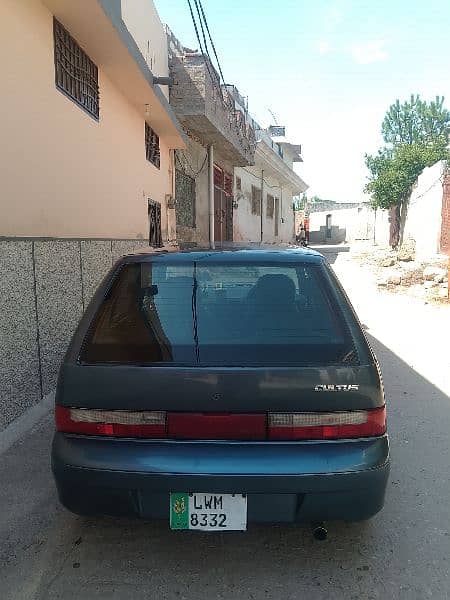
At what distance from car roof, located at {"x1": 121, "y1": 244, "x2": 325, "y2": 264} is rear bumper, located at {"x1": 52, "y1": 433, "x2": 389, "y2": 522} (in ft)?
3.21

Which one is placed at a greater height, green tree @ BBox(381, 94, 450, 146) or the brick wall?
green tree @ BBox(381, 94, 450, 146)

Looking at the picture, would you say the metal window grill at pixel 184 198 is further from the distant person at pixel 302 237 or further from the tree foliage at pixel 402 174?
the distant person at pixel 302 237

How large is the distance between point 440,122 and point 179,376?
68.1 meters

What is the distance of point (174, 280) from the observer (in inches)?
99.0

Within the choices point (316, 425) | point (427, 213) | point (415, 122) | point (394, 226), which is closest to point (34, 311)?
point (316, 425)

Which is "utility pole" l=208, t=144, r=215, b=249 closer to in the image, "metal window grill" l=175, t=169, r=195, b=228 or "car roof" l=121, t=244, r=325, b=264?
"metal window grill" l=175, t=169, r=195, b=228

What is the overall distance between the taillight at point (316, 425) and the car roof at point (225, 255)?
2.83ft

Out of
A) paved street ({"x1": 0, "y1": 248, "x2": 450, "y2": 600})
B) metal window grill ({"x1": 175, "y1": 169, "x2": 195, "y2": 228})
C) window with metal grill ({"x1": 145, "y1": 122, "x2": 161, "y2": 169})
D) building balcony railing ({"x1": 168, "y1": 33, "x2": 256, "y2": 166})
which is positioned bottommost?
paved street ({"x1": 0, "y1": 248, "x2": 450, "y2": 600})

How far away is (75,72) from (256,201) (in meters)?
18.1

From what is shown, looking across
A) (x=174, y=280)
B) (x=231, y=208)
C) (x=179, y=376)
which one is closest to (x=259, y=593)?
(x=179, y=376)

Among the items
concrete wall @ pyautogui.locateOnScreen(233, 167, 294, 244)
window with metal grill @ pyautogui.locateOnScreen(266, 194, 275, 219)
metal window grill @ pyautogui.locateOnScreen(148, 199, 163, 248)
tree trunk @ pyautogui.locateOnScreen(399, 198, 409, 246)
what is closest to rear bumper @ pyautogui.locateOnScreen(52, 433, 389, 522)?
metal window grill @ pyautogui.locateOnScreen(148, 199, 163, 248)

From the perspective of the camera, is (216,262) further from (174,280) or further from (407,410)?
(407,410)

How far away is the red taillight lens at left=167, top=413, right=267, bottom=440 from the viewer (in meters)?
2.05

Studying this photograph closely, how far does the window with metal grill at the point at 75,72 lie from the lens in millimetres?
5301
